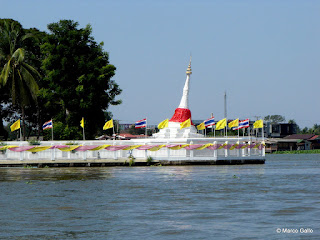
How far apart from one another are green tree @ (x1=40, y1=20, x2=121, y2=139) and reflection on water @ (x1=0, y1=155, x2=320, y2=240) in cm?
3776

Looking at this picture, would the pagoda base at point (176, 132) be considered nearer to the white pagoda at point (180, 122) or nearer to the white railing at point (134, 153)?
the white pagoda at point (180, 122)

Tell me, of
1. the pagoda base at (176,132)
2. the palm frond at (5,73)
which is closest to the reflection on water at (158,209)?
the pagoda base at (176,132)

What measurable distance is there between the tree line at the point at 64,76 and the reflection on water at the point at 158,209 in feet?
118

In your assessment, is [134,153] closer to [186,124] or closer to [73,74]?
[186,124]

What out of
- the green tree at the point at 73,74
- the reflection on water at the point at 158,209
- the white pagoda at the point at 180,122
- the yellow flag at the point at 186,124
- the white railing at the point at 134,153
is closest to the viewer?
the reflection on water at the point at 158,209

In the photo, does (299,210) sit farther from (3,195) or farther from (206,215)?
(3,195)

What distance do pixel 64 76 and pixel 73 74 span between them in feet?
→ 5.59

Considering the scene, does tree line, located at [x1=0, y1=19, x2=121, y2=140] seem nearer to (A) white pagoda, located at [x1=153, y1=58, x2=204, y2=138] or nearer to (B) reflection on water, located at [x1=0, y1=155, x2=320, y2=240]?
(A) white pagoda, located at [x1=153, y1=58, x2=204, y2=138]

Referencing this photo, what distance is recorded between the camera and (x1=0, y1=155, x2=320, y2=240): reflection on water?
21.2 metres

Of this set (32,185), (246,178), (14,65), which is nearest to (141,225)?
(32,185)

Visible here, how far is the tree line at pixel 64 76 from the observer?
76.6 meters

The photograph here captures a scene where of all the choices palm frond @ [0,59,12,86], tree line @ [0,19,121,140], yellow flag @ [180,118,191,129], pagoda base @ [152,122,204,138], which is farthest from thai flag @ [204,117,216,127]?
palm frond @ [0,59,12,86]

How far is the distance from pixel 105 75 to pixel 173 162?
794 inches

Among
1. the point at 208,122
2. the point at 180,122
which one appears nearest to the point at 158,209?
the point at 208,122
